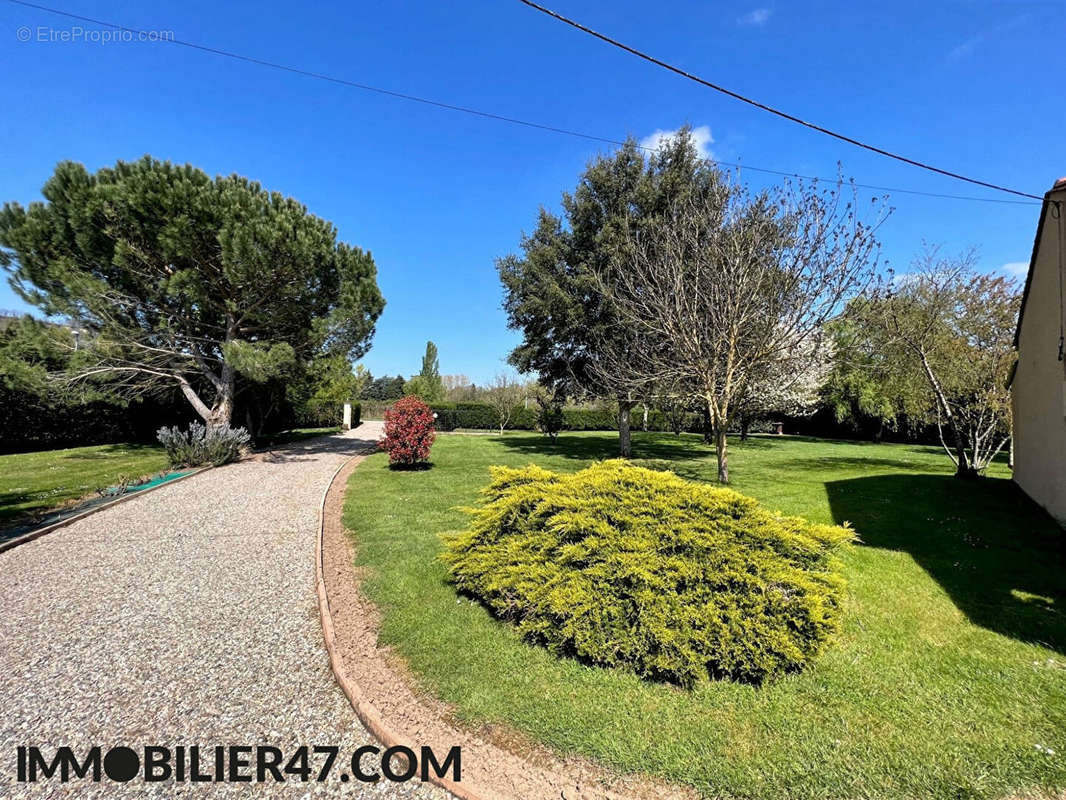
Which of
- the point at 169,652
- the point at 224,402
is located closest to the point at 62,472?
the point at 224,402

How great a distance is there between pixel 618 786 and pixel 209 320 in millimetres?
17931

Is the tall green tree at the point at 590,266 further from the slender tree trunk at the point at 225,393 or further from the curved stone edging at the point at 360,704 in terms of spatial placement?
the curved stone edging at the point at 360,704

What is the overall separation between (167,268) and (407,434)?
9156 mm

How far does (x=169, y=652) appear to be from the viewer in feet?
11.2

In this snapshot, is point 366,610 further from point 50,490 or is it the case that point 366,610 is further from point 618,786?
point 50,490

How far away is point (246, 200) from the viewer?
41.0ft

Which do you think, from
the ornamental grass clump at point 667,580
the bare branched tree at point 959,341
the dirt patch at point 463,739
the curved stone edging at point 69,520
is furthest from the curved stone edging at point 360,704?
the bare branched tree at point 959,341

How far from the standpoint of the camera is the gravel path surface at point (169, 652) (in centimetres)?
249

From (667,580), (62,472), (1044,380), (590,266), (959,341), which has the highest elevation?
(590,266)

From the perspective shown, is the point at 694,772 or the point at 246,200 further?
the point at 246,200

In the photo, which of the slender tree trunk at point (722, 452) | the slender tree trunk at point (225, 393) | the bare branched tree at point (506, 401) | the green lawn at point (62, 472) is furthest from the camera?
the bare branched tree at point (506, 401)

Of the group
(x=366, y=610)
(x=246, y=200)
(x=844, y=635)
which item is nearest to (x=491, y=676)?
(x=366, y=610)

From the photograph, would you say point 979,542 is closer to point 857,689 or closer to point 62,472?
point 857,689

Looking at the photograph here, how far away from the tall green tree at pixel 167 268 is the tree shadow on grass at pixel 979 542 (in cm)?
1461
